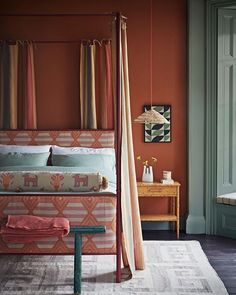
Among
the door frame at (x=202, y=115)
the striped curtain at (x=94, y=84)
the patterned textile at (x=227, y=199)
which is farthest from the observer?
the striped curtain at (x=94, y=84)

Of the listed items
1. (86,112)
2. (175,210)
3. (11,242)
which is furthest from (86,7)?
(11,242)

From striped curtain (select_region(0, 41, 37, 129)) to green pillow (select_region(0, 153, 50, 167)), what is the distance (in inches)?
23.1

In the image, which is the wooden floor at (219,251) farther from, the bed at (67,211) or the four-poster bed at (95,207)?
the bed at (67,211)

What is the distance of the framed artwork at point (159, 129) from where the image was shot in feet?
22.3

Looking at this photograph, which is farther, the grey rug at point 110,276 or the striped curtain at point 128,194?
the striped curtain at point 128,194

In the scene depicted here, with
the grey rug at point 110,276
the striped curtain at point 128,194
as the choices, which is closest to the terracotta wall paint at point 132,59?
the grey rug at point 110,276

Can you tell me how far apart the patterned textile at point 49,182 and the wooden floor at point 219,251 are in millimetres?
1463

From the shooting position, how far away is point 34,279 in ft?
14.8

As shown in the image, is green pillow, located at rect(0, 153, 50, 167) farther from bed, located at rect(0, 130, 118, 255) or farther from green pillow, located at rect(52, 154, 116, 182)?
bed, located at rect(0, 130, 118, 255)

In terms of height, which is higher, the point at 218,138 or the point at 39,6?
the point at 39,6

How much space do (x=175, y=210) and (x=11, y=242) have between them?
116 inches

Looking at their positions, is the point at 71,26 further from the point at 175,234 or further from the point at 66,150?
the point at 175,234

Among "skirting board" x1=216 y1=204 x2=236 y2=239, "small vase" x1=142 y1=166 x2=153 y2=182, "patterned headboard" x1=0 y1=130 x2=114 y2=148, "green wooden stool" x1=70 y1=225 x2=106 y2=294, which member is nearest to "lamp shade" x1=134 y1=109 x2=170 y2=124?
"patterned headboard" x1=0 y1=130 x2=114 y2=148

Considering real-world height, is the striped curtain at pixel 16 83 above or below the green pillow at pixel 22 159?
above
